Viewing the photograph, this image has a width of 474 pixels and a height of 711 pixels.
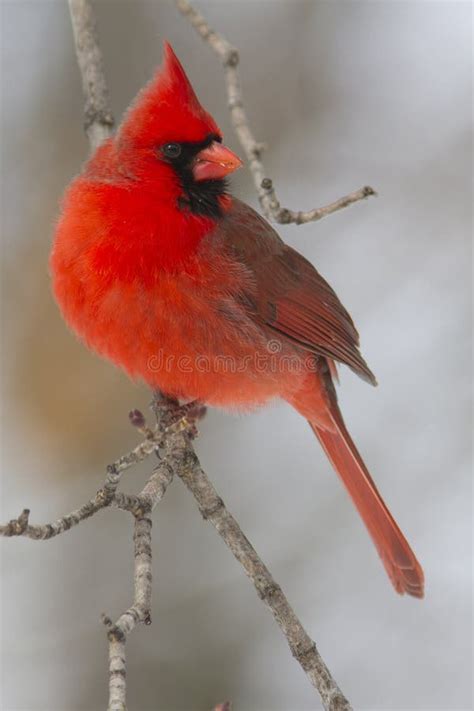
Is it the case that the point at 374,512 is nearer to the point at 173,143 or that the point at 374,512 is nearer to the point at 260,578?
the point at 260,578

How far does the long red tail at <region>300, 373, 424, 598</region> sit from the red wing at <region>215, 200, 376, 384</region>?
7.0 inches

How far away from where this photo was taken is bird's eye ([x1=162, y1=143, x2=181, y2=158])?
3078 millimetres

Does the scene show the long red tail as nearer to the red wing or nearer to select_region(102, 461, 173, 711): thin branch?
the red wing

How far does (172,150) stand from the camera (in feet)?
10.1

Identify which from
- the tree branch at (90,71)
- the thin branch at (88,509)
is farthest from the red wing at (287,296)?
the thin branch at (88,509)

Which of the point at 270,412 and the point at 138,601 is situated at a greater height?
the point at 270,412

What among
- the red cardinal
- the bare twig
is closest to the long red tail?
the red cardinal

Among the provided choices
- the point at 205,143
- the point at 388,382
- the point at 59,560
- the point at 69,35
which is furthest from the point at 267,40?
the point at 59,560

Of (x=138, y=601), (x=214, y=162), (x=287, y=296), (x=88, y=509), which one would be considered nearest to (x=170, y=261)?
(x=214, y=162)

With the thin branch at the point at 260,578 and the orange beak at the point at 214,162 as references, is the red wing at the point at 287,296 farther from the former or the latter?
the thin branch at the point at 260,578

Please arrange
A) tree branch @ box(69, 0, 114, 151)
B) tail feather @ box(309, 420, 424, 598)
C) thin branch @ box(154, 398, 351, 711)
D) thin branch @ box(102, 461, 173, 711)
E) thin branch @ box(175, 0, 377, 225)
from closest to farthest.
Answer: thin branch @ box(102, 461, 173, 711) → thin branch @ box(154, 398, 351, 711) → thin branch @ box(175, 0, 377, 225) → tail feather @ box(309, 420, 424, 598) → tree branch @ box(69, 0, 114, 151)

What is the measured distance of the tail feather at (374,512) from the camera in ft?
11.6

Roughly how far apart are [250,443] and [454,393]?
928mm

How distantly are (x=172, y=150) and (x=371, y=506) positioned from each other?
1.43 m
